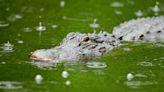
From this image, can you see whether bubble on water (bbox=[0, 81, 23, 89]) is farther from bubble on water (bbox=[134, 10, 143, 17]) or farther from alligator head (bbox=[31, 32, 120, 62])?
bubble on water (bbox=[134, 10, 143, 17])

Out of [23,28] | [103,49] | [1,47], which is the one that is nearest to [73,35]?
[103,49]

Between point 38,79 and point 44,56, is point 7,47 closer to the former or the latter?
point 44,56

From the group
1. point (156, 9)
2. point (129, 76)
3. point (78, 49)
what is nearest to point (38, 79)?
point (129, 76)

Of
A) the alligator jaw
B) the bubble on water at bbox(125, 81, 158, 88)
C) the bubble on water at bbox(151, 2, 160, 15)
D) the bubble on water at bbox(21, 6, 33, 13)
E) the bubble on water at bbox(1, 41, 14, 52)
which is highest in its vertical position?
the bubble on water at bbox(21, 6, 33, 13)

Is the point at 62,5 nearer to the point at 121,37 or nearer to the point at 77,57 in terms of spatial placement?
the point at 121,37

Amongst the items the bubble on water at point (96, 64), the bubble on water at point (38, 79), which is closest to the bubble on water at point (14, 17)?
the bubble on water at point (96, 64)

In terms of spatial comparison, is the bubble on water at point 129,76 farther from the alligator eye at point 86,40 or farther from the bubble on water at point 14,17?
the bubble on water at point 14,17

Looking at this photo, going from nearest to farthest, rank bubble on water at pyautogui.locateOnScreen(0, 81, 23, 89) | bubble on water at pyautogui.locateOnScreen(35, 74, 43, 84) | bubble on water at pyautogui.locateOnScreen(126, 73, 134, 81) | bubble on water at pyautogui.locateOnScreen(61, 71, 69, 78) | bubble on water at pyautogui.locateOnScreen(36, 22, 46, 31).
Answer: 1. bubble on water at pyautogui.locateOnScreen(0, 81, 23, 89)
2. bubble on water at pyautogui.locateOnScreen(35, 74, 43, 84)
3. bubble on water at pyautogui.locateOnScreen(126, 73, 134, 81)
4. bubble on water at pyautogui.locateOnScreen(61, 71, 69, 78)
5. bubble on water at pyautogui.locateOnScreen(36, 22, 46, 31)

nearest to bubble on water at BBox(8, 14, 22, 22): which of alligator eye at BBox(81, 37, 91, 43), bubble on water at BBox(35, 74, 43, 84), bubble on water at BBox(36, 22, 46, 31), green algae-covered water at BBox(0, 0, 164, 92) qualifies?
green algae-covered water at BBox(0, 0, 164, 92)

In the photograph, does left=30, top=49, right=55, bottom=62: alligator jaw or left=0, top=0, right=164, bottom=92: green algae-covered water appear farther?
left=30, top=49, right=55, bottom=62: alligator jaw
